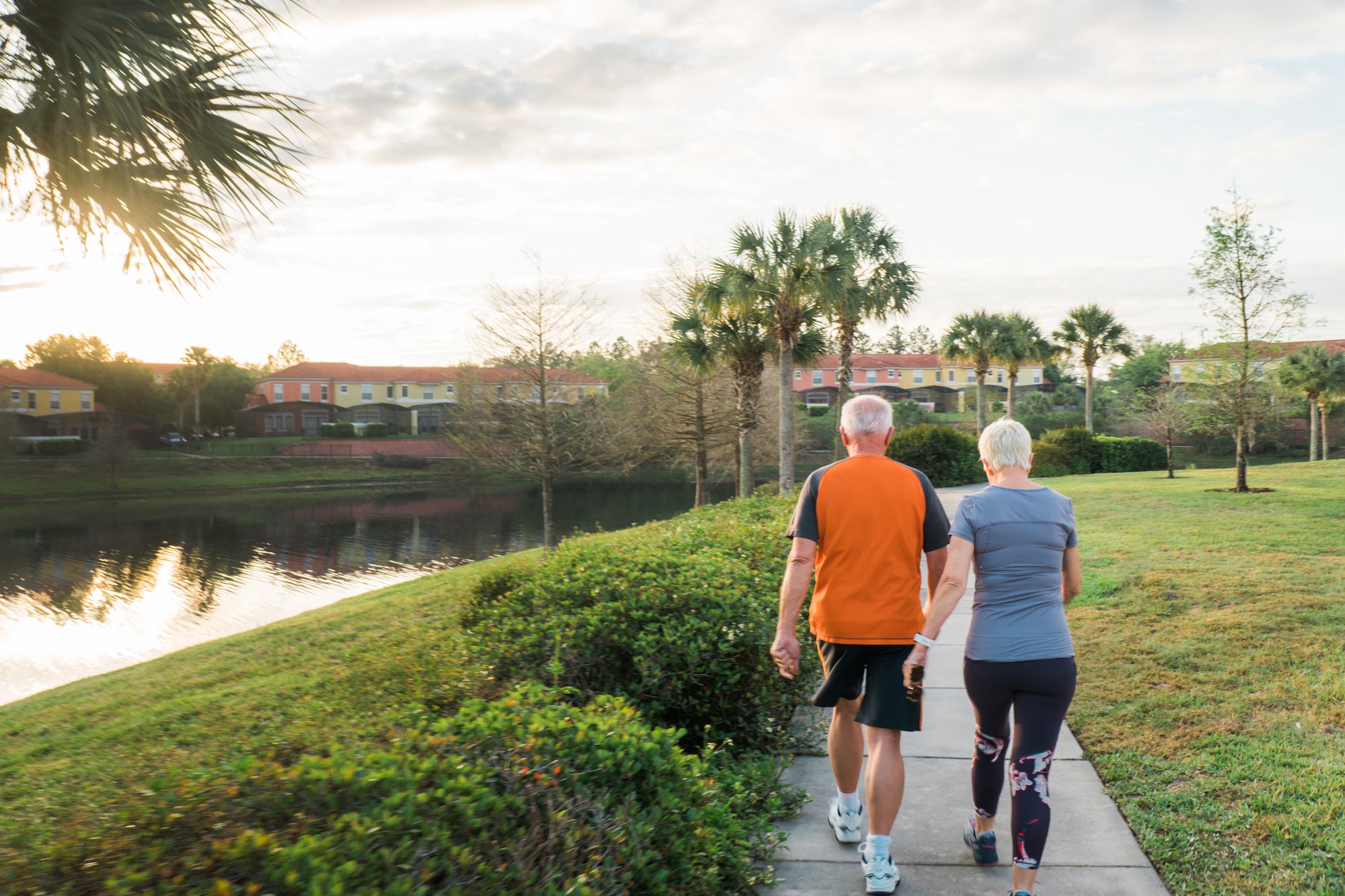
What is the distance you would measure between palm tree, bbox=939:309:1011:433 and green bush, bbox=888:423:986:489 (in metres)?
10.3

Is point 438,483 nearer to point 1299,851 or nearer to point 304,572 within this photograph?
point 304,572

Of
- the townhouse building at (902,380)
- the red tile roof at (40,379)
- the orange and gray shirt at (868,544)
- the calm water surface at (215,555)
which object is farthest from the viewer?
the townhouse building at (902,380)

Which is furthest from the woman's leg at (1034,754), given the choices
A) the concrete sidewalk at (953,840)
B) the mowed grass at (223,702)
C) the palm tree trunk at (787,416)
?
the palm tree trunk at (787,416)

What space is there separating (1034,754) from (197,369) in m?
76.3

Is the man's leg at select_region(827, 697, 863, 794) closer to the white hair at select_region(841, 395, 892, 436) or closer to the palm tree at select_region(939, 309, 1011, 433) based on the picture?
the white hair at select_region(841, 395, 892, 436)

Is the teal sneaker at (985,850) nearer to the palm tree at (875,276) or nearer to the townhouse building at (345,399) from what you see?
the palm tree at (875,276)

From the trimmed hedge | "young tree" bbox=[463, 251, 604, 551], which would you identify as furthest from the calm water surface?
the trimmed hedge

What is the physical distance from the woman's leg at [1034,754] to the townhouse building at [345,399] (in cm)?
6890

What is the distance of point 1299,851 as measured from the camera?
343 centimetres

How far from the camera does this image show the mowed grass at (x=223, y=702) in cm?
500

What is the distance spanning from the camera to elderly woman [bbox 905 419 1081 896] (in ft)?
10.0

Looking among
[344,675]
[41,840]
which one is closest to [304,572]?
[344,675]

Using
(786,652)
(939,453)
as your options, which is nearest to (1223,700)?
(786,652)

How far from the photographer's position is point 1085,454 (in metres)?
33.2
